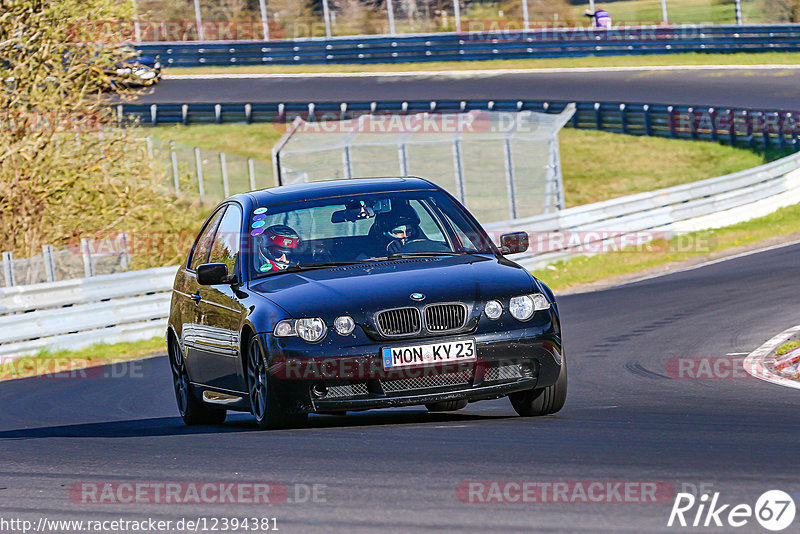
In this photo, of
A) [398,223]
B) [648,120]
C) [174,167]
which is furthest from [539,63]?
[398,223]

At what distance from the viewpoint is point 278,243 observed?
8.56 meters

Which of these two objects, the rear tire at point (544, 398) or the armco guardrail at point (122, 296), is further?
the armco guardrail at point (122, 296)

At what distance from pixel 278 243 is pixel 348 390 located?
1481 mm

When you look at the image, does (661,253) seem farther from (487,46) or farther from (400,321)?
(487,46)

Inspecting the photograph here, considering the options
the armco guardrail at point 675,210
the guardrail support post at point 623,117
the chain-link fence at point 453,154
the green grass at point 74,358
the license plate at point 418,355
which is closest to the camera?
the license plate at point 418,355

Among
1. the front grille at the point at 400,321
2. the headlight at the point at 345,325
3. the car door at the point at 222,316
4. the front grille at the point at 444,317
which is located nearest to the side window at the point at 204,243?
the car door at the point at 222,316

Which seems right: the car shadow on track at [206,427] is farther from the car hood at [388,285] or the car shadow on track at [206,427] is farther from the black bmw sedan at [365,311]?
the car hood at [388,285]

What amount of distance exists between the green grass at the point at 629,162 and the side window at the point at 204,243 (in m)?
17.8

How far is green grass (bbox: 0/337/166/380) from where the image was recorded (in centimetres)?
1619

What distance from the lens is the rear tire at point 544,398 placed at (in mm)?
7895

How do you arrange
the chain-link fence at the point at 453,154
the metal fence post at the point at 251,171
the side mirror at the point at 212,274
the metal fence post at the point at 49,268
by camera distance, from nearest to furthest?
1. the side mirror at the point at 212,274
2. the metal fence post at the point at 49,268
3. the chain-link fence at the point at 453,154
4. the metal fence post at the point at 251,171

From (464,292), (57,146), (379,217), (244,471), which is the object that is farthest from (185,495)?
(57,146)

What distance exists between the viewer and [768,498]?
195 inches

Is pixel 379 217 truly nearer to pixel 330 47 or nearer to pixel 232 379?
pixel 232 379
